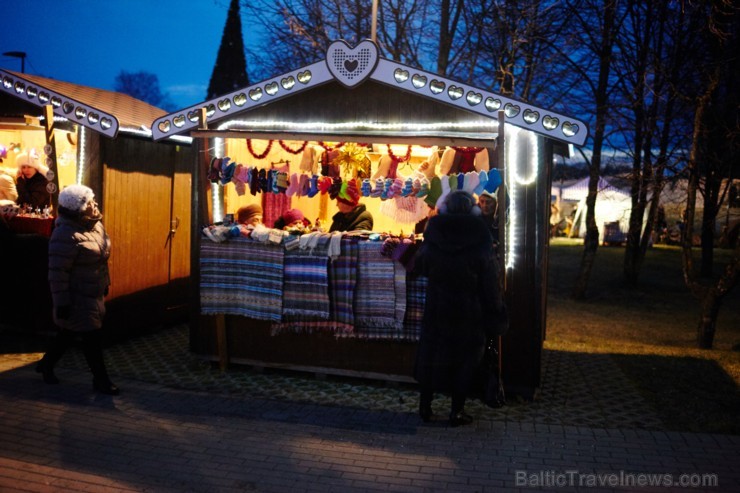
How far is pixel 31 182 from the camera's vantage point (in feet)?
30.0

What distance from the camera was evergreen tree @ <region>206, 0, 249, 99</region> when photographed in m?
33.4

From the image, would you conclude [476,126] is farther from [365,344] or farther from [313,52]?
[313,52]

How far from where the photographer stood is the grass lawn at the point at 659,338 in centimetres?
664

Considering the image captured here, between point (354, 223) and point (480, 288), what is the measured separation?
9.79 ft

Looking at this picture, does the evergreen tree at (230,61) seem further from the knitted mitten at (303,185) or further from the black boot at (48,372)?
the black boot at (48,372)

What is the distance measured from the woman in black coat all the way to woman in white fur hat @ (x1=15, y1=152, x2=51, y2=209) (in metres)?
6.00

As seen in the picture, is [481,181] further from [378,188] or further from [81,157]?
[81,157]

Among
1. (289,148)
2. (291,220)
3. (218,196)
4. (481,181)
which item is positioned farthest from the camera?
(289,148)

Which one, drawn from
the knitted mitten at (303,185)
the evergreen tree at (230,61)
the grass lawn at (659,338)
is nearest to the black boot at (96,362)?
the knitted mitten at (303,185)

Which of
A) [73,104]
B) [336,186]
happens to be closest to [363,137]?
[336,186]

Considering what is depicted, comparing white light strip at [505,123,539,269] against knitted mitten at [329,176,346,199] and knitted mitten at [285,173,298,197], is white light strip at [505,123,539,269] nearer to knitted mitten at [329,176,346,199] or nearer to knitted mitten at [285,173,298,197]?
knitted mitten at [329,176,346,199]

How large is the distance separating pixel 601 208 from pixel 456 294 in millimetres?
28802

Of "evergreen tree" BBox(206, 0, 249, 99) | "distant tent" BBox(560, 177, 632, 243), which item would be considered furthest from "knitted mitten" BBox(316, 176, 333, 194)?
"evergreen tree" BBox(206, 0, 249, 99)

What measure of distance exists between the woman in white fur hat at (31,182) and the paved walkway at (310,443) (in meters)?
3.09
